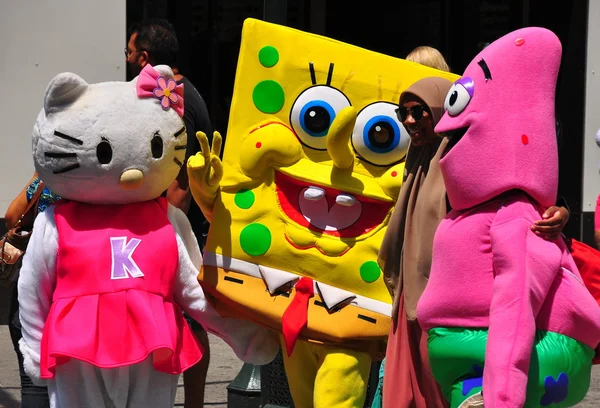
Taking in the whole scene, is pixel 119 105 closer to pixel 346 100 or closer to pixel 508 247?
pixel 346 100

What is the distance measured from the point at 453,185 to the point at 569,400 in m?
0.87

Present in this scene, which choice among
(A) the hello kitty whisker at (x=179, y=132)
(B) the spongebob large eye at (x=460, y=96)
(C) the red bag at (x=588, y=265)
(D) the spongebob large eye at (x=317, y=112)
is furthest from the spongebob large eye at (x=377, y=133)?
(C) the red bag at (x=588, y=265)

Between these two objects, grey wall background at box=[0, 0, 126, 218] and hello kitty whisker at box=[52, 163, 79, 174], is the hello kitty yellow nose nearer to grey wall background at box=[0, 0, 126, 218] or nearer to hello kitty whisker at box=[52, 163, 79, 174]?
hello kitty whisker at box=[52, 163, 79, 174]

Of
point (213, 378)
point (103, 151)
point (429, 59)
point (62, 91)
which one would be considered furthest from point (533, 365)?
point (213, 378)

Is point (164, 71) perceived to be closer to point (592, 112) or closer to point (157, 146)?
point (157, 146)

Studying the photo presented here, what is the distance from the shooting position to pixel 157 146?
473 cm

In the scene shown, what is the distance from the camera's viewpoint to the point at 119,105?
15.4 ft

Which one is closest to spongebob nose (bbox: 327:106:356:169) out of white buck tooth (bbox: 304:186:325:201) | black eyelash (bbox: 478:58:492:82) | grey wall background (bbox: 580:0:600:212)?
white buck tooth (bbox: 304:186:325:201)

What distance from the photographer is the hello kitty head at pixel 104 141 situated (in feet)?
15.1

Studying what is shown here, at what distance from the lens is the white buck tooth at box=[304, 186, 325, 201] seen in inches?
186

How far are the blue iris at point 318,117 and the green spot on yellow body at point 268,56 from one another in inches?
9.4

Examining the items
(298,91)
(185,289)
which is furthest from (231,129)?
(185,289)

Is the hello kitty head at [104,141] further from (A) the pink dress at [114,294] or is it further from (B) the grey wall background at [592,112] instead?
(B) the grey wall background at [592,112]

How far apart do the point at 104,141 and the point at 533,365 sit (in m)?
1.94
